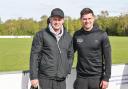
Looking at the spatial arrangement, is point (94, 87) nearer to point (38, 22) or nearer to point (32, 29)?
point (32, 29)

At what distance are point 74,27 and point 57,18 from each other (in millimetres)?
92125

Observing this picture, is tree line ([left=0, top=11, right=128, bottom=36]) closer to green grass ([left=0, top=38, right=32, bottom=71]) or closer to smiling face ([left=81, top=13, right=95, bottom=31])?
green grass ([left=0, top=38, right=32, bottom=71])

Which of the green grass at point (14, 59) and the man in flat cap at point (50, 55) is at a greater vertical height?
the man in flat cap at point (50, 55)

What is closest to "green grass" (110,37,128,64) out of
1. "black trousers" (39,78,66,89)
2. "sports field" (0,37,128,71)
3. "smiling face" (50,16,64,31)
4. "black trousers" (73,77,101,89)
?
"sports field" (0,37,128,71)

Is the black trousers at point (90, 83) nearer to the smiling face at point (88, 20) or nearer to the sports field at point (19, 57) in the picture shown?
the smiling face at point (88, 20)

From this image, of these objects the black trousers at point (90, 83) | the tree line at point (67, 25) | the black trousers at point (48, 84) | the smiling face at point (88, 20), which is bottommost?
the tree line at point (67, 25)

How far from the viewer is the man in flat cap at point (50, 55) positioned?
441cm

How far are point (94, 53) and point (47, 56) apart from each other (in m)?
0.74

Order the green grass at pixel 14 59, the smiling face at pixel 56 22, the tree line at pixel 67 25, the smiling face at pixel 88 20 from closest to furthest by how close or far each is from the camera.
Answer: the smiling face at pixel 56 22
the smiling face at pixel 88 20
the green grass at pixel 14 59
the tree line at pixel 67 25

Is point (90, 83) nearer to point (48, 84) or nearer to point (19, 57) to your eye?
point (48, 84)

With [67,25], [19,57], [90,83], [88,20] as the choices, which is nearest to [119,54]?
[19,57]

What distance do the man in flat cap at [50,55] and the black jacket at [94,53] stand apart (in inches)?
14.4

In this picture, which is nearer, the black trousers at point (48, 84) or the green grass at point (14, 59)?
the black trousers at point (48, 84)

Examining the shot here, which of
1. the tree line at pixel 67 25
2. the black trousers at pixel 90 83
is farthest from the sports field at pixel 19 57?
the tree line at pixel 67 25
